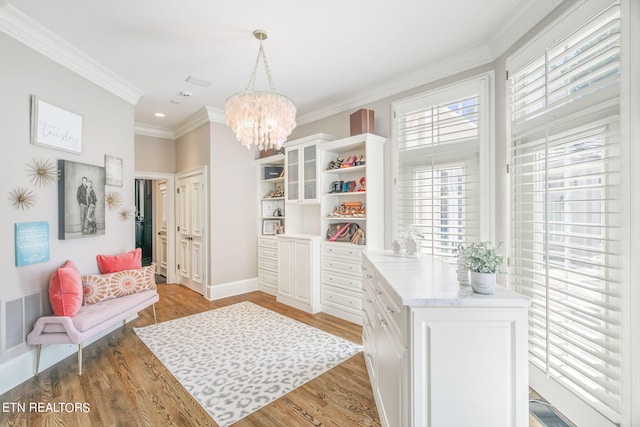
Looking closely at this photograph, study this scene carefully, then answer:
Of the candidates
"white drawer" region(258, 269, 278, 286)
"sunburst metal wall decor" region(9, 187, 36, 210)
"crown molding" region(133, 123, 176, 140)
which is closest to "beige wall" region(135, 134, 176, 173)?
"crown molding" region(133, 123, 176, 140)

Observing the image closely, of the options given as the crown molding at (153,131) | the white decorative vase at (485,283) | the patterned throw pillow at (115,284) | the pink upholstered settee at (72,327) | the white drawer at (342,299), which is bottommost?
the white drawer at (342,299)

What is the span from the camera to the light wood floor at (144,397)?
1.98m

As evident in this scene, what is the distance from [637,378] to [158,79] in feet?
15.9

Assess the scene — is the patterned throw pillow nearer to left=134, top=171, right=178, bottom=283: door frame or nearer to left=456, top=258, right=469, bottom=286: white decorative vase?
left=134, top=171, right=178, bottom=283: door frame

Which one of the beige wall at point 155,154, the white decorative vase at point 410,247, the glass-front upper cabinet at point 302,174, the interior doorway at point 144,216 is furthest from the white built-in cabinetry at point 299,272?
the interior doorway at point 144,216

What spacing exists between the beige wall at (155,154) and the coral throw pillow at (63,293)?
3100 millimetres

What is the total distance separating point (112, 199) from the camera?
11.8ft

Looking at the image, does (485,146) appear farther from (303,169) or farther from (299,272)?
(299,272)

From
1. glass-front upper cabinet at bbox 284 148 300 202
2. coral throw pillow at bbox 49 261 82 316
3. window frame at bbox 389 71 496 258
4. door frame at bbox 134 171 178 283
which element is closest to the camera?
coral throw pillow at bbox 49 261 82 316

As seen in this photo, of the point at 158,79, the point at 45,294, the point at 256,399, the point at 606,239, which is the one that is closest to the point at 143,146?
the point at 158,79

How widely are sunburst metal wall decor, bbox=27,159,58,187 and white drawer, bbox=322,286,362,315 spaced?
10.5 ft

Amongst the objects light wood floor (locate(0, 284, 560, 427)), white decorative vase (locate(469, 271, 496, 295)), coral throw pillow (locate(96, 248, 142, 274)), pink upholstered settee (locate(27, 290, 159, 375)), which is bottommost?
light wood floor (locate(0, 284, 560, 427))

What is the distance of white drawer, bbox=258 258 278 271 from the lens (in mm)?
4914

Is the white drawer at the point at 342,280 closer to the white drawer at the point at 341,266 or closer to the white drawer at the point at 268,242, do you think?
the white drawer at the point at 341,266
